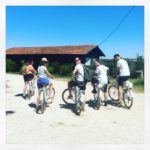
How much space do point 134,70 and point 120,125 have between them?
130cm

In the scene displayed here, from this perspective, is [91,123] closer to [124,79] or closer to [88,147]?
[88,147]

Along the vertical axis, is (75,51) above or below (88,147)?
above

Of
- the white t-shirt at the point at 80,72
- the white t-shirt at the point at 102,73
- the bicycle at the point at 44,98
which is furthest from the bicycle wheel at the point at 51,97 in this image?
the white t-shirt at the point at 102,73

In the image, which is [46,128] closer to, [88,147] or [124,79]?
[88,147]

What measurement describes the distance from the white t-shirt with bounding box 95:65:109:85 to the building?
266 mm

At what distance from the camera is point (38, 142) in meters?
8.84

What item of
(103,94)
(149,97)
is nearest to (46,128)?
(103,94)

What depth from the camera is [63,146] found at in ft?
28.8

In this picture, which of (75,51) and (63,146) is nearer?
(63,146)

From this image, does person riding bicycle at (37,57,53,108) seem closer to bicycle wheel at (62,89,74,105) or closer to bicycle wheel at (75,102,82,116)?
bicycle wheel at (62,89,74,105)

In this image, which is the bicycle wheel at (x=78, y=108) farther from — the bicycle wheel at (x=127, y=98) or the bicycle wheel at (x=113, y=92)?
the bicycle wheel at (x=127, y=98)

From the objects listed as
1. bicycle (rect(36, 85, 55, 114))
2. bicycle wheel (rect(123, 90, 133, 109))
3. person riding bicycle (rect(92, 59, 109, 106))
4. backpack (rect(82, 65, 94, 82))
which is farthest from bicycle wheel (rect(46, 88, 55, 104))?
bicycle wheel (rect(123, 90, 133, 109))

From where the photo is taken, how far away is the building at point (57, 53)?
923 cm

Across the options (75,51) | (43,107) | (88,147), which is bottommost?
(88,147)
